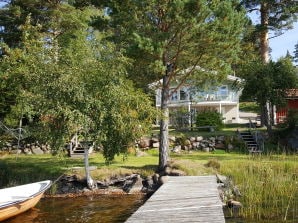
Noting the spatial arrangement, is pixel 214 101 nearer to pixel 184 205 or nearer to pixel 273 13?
pixel 273 13

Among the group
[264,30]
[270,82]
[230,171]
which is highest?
[264,30]

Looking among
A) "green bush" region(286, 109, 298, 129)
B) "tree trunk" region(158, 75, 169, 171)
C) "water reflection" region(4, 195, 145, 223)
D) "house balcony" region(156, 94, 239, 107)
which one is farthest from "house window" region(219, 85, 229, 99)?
"water reflection" region(4, 195, 145, 223)

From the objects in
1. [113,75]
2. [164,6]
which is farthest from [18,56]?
[164,6]

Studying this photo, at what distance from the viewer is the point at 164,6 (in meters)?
19.4

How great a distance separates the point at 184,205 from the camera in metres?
11.7

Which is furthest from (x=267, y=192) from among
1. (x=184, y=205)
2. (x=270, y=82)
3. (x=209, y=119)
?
(x=209, y=119)

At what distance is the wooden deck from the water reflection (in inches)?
70.6

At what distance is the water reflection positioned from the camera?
14555 millimetres

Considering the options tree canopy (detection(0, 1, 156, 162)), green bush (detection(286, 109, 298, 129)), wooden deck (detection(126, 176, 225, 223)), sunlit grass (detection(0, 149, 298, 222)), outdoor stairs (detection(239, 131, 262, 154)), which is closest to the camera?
wooden deck (detection(126, 176, 225, 223))

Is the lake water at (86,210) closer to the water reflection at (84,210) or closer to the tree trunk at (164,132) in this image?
the water reflection at (84,210)

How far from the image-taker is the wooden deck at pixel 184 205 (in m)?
10.3

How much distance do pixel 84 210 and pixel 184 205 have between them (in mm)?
5268

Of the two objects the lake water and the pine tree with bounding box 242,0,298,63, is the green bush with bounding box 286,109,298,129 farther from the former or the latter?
the lake water

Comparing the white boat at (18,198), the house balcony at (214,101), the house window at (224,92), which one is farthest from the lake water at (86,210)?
the house window at (224,92)
